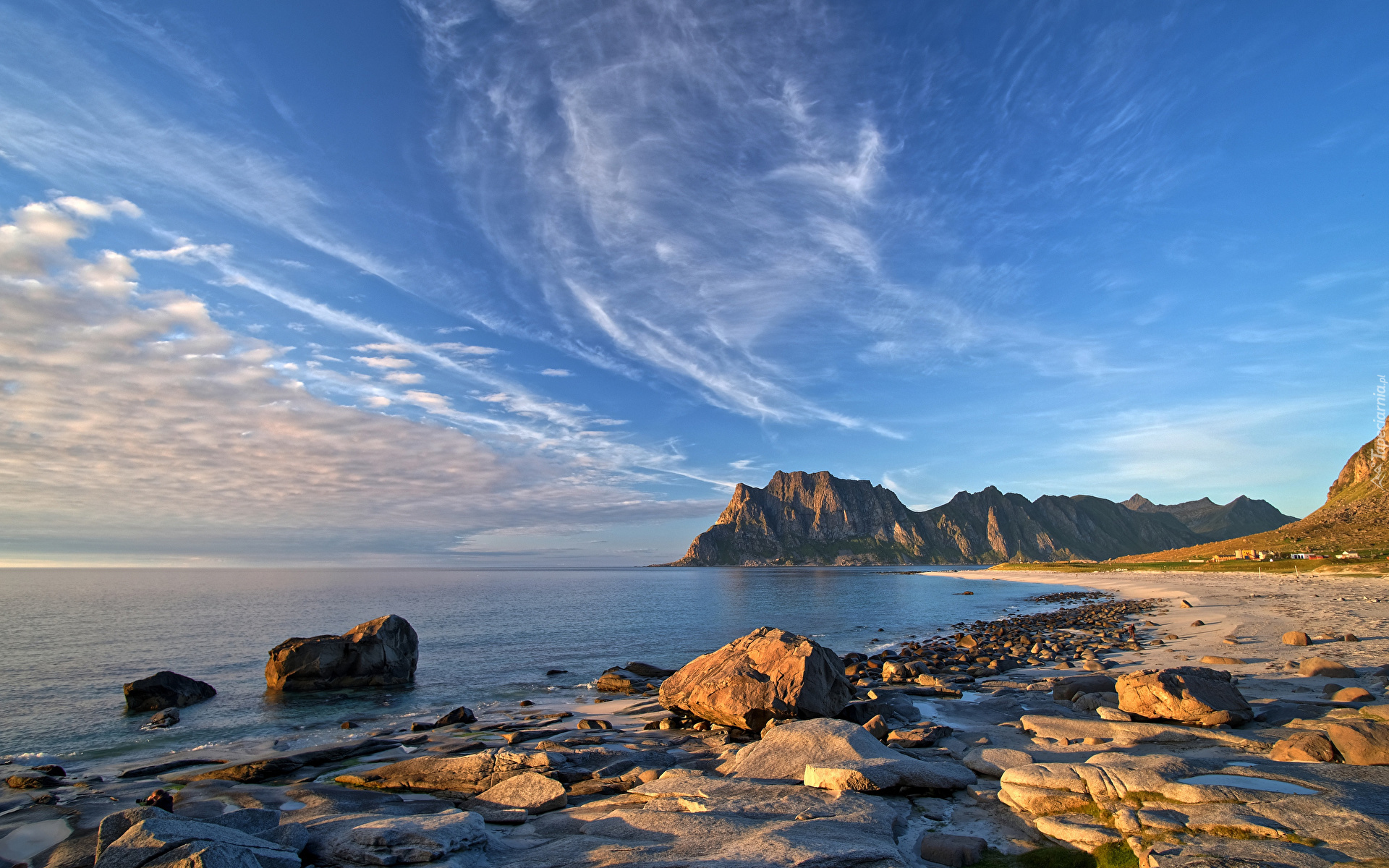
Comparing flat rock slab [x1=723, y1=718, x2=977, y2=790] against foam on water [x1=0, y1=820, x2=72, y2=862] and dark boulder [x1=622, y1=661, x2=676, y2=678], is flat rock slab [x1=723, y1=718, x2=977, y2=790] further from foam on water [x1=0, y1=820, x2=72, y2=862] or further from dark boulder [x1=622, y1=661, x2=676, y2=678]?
dark boulder [x1=622, y1=661, x2=676, y2=678]

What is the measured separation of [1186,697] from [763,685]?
38.4 ft

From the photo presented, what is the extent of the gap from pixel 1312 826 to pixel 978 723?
39.6ft

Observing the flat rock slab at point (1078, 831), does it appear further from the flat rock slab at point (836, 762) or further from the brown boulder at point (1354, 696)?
the brown boulder at point (1354, 696)

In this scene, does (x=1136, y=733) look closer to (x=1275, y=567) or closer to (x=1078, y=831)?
(x=1078, y=831)

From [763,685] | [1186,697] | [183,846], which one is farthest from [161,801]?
[1186,697]

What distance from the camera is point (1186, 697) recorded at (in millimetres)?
16312

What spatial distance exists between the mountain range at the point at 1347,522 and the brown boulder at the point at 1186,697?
365ft


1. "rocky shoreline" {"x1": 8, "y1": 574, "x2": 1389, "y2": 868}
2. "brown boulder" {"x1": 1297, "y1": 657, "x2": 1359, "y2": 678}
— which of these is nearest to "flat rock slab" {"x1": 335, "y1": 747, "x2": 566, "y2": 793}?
"rocky shoreline" {"x1": 8, "y1": 574, "x2": 1389, "y2": 868}

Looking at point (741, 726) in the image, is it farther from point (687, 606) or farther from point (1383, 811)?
point (687, 606)

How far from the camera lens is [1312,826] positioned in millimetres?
8070

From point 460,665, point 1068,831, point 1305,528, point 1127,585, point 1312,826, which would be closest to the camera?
point 1312,826

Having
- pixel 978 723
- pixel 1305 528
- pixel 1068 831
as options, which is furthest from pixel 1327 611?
pixel 1305 528

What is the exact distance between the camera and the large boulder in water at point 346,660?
104 feet

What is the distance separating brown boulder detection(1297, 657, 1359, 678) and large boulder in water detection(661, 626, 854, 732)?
54.3ft
